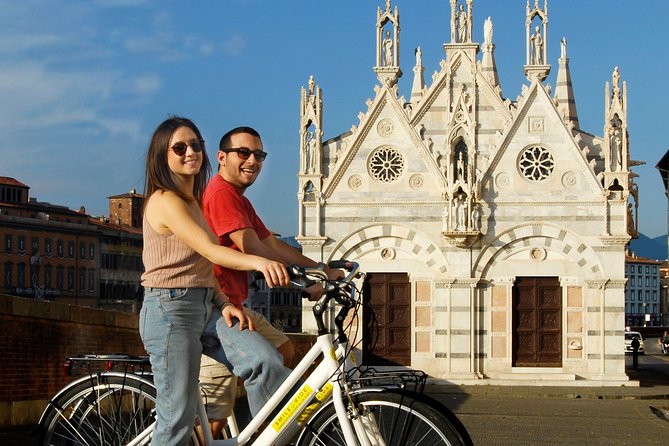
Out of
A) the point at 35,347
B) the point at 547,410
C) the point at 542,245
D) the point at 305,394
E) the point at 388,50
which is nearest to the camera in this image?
the point at 305,394

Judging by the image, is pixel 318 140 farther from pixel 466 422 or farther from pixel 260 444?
pixel 260 444

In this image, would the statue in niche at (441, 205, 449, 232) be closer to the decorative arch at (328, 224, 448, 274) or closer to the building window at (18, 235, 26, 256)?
the decorative arch at (328, 224, 448, 274)

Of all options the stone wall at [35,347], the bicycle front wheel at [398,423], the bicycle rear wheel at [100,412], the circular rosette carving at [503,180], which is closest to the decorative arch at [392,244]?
the circular rosette carving at [503,180]


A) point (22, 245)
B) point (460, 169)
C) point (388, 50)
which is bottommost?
point (22, 245)

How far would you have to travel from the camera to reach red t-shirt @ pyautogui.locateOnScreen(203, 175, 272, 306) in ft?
20.9

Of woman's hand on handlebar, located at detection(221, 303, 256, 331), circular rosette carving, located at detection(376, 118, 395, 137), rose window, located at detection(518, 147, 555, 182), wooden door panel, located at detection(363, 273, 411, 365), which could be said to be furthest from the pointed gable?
woman's hand on handlebar, located at detection(221, 303, 256, 331)

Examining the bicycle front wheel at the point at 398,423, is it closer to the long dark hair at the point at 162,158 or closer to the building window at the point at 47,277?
the long dark hair at the point at 162,158

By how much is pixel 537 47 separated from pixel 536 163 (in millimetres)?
3424

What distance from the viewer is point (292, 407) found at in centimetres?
559

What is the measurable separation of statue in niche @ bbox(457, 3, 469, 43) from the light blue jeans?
26409 millimetres

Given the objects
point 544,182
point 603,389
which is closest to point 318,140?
point 544,182

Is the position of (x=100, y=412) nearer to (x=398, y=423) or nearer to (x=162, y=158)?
(x=162, y=158)

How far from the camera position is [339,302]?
5605mm

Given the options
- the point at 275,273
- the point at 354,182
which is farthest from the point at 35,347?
the point at 354,182
